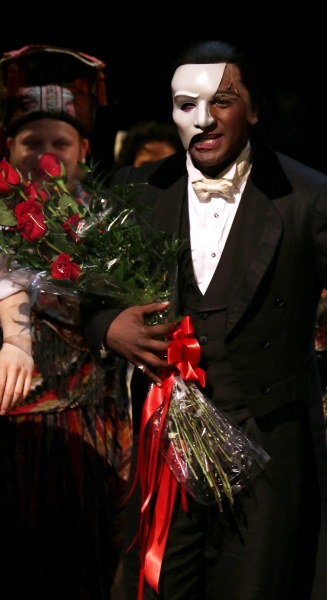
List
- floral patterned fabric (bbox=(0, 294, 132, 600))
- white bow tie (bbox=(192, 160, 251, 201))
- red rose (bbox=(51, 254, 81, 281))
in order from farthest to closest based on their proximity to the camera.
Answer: floral patterned fabric (bbox=(0, 294, 132, 600)), white bow tie (bbox=(192, 160, 251, 201)), red rose (bbox=(51, 254, 81, 281))

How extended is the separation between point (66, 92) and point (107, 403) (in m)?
1.04

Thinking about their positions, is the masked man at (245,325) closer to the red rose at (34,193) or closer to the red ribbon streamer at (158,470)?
the red ribbon streamer at (158,470)

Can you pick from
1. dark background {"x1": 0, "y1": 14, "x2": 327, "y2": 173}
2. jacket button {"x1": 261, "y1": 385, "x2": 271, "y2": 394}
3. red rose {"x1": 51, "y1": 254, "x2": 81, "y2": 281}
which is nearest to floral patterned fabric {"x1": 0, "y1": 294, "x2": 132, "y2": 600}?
dark background {"x1": 0, "y1": 14, "x2": 327, "y2": 173}

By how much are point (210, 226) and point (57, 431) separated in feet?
3.87

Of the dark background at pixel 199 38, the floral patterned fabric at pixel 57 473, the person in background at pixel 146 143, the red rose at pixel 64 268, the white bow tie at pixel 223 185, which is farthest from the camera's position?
the person in background at pixel 146 143

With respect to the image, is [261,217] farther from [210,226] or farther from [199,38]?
[199,38]

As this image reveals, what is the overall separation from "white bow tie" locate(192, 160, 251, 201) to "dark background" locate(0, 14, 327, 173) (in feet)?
2.24

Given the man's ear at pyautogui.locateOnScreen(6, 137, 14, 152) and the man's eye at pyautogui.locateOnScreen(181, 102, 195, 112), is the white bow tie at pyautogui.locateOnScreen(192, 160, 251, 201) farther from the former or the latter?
the man's ear at pyautogui.locateOnScreen(6, 137, 14, 152)

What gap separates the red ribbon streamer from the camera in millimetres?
2361

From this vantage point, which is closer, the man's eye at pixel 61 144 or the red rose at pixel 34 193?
the red rose at pixel 34 193

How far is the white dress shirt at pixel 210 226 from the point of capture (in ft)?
8.00

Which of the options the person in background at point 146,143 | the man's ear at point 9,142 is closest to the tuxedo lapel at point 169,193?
the man's ear at point 9,142

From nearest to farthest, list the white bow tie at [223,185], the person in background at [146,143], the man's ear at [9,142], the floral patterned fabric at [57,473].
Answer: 1. the white bow tie at [223,185]
2. the floral patterned fabric at [57,473]
3. the man's ear at [9,142]
4. the person in background at [146,143]

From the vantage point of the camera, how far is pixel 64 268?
2.32 m
